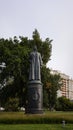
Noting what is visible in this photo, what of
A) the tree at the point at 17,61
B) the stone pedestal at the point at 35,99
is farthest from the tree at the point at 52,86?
the stone pedestal at the point at 35,99

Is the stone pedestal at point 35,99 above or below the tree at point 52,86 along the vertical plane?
below

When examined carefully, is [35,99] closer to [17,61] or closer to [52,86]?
[17,61]

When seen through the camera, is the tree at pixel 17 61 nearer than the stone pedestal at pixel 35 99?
No

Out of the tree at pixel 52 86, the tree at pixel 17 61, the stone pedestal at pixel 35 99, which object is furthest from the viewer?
the tree at pixel 52 86

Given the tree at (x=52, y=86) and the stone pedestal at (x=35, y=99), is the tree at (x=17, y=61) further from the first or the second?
the stone pedestal at (x=35, y=99)

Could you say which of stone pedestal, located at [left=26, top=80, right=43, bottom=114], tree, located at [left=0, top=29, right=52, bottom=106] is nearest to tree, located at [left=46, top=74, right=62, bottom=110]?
tree, located at [left=0, top=29, right=52, bottom=106]

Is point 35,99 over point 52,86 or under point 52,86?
under

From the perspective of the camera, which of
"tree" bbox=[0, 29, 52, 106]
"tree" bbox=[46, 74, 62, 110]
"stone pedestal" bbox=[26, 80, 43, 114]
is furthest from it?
"tree" bbox=[46, 74, 62, 110]

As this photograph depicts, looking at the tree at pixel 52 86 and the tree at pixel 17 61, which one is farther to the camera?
the tree at pixel 52 86

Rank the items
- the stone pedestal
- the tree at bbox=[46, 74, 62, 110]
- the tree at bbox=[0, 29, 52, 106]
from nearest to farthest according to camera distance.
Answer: the stone pedestal < the tree at bbox=[0, 29, 52, 106] < the tree at bbox=[46, 74, 62, 110]

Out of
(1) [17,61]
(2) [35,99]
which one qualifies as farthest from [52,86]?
(2) [35,99]

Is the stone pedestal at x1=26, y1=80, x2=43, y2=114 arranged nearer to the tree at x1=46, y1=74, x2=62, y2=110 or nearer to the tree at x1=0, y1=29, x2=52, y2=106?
the tree at x1=0, y1=29, x2=52, y2=106

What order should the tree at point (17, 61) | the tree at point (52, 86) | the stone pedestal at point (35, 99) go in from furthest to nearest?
the tree at point (52, 86) → the tree at point (17, 61) → the stone pedestal at point (35, 99)

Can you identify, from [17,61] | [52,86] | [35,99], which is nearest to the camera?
[35,99]
